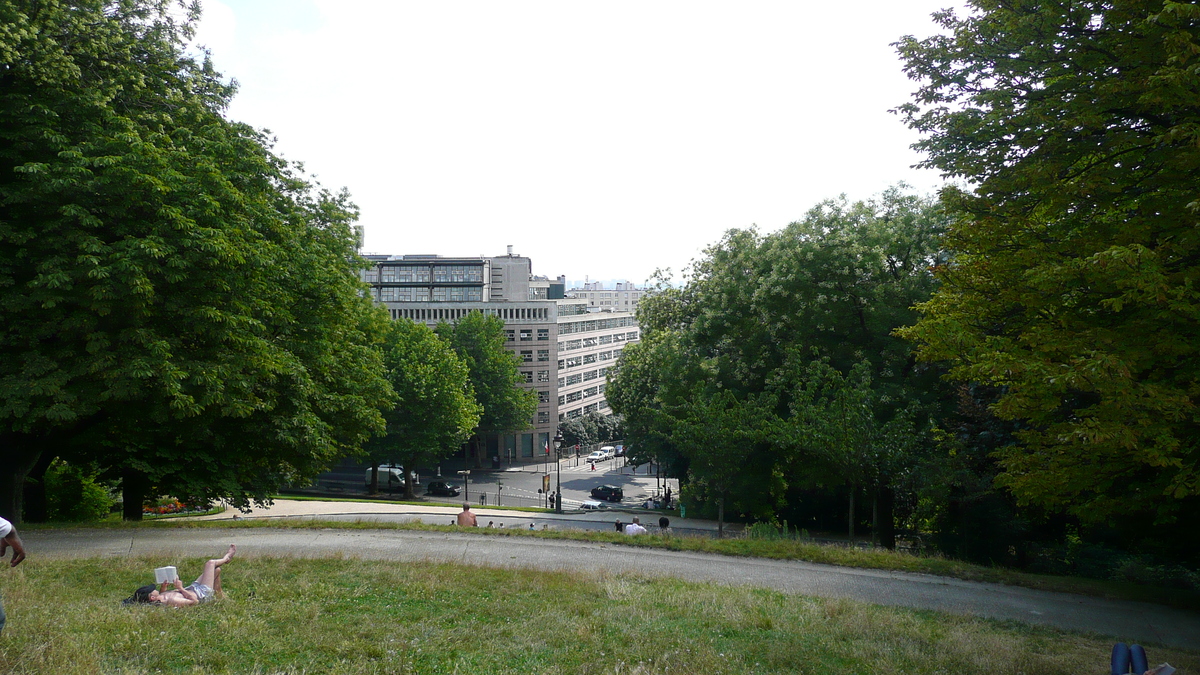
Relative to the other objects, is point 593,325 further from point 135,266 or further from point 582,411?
point 135,266

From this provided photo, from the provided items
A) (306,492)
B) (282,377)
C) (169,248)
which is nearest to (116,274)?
(169,248)

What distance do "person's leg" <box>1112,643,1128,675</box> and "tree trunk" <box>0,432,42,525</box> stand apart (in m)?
20.7

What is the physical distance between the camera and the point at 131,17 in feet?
58.9

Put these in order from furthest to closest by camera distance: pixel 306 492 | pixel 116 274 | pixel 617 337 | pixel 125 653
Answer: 1. pixel 617 337
2. pixel 306 492
3. pixel 116 274
4. pixel 125 653

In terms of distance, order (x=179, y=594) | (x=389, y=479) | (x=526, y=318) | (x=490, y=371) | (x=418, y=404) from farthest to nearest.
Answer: (x=526, y=318) < (x=490, y=371) < (x=389, y=479) < (x=418, y=404) < (x=179, y=594)

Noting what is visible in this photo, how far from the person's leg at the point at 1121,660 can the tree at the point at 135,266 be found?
15.5 m

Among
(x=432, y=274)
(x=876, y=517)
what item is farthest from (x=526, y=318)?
(x=876, y=517)

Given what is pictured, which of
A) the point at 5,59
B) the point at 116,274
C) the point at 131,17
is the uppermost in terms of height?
the point at 131,17

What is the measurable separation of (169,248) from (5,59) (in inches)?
158

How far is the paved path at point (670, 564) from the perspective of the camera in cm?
1249

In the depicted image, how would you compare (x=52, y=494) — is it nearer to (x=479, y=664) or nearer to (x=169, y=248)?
(x=169, y=248)

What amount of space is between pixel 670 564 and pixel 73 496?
20797 millimetres

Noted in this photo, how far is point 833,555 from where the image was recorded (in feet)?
54.1

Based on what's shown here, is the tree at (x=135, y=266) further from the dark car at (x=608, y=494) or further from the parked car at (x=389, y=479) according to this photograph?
Answer: the dark car at (x=608, y=494)
